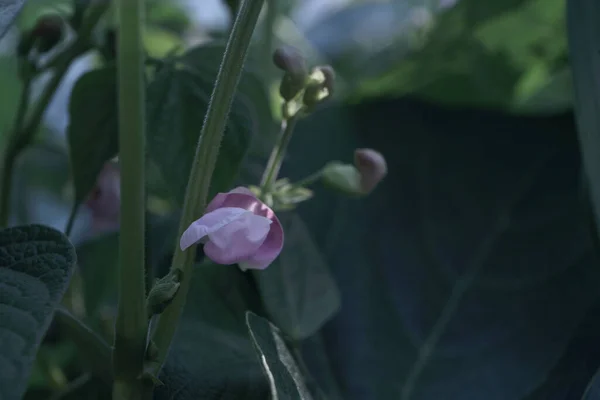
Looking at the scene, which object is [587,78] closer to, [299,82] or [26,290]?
[299,82]

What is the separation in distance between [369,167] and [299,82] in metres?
0.06

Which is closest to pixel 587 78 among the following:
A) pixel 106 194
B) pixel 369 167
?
pixel 369 167

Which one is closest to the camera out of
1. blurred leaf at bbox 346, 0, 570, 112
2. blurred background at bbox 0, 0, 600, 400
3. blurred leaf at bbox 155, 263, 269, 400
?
blurred leaf at bbox 155, 263, 269, 400

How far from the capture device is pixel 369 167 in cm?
37

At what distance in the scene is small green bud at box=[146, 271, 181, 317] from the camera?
0.27 meters

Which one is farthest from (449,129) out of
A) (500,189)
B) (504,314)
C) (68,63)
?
(68,63)

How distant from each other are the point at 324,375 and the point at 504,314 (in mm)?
124

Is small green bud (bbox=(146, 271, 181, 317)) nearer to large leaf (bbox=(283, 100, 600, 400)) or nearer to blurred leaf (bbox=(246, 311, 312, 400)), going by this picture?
blurred leaf (bbox=(246, 311, 312, 400))

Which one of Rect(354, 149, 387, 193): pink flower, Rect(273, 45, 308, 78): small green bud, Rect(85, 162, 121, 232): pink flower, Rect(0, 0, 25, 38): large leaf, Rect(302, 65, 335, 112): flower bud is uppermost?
Rect(0, 0, 25, 38): large leaf

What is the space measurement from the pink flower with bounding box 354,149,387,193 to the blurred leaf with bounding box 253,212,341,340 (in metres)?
0.06

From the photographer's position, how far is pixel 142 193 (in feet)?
0.91

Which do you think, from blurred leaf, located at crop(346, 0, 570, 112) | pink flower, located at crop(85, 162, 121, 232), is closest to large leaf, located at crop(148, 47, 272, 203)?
pink flower, located at crop(85, 162, 121, 232)

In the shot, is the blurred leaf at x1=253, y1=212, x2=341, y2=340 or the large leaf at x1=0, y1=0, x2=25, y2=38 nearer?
the large leaf at x1=0, y1=0, x2=25, y2=38

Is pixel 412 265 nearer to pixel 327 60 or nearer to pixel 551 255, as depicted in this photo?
pixel 551 255
